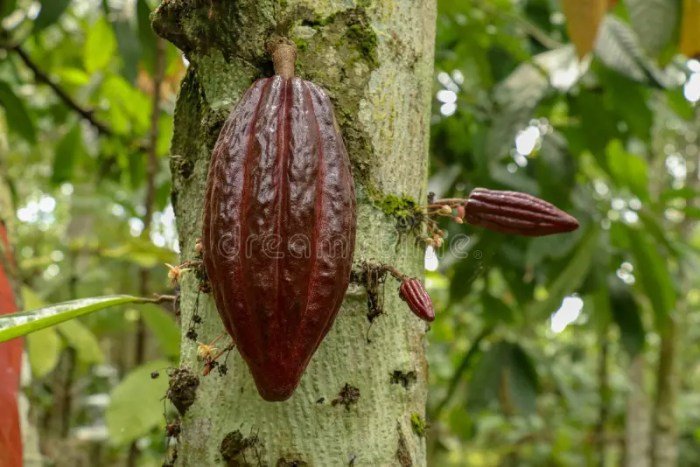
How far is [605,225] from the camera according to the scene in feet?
5.70

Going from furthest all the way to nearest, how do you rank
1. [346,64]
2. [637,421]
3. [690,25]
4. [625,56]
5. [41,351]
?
1. [637,421]
2. [41,351]
3. [625,56]
4. [690,25]
5. [346,64]

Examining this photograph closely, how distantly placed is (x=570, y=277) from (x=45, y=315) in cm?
115

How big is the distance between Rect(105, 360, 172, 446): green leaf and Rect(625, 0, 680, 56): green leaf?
1067mm

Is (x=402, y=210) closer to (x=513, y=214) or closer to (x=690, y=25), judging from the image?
(x=513, y=214)

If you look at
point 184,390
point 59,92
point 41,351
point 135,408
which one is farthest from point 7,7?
point 184,390

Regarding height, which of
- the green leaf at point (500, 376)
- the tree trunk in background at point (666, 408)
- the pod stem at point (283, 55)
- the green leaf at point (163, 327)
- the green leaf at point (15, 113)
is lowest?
the tree trunk in background at point (666, 408)

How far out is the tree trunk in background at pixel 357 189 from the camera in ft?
1.89

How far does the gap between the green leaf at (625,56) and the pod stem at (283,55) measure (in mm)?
936

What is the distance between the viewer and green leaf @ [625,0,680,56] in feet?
3.69

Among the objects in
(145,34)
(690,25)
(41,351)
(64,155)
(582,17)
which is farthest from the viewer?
(64,155)

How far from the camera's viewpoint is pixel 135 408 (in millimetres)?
1424

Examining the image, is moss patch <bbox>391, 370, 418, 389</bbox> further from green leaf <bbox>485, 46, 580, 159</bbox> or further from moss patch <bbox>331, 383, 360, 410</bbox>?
green leaf <bbox>485, 46, 580, 159</bbox>

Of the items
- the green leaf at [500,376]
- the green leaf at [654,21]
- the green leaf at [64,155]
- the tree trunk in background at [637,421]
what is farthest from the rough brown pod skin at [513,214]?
the tree trunk in background at [637,421]

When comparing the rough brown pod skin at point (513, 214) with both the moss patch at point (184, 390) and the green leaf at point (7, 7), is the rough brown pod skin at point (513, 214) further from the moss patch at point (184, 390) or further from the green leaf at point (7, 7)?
the green leaf at point (7, 7)
